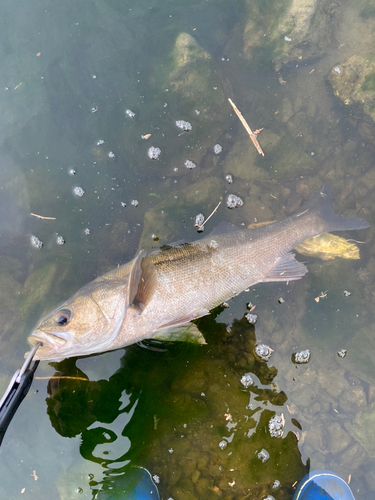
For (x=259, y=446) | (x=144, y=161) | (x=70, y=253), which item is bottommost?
(x=259, y=446)

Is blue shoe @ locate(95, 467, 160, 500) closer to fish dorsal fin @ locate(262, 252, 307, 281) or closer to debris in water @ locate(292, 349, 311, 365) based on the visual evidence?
debris in water @ locate(292, 349, 311, 365)

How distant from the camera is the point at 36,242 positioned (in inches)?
158

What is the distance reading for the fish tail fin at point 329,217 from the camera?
402 cm

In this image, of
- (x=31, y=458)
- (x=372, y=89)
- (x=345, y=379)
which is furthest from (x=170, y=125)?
(x=31, y=458)

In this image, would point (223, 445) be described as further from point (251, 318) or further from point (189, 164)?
point (189, 164)

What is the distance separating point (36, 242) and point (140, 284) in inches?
67.2

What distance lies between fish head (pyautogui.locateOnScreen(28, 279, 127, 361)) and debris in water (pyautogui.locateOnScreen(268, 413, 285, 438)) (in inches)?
98.2

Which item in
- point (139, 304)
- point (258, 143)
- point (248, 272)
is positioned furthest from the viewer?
point (258, 143)

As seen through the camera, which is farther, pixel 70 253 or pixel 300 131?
pixel 300 131

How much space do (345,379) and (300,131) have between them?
3.52 m

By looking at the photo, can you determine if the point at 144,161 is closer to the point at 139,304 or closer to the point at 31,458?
the point at 139,304

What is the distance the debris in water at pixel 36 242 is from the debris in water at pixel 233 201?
102 inches

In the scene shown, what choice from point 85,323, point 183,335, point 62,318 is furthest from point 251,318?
point 62,318

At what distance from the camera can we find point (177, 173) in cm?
418
